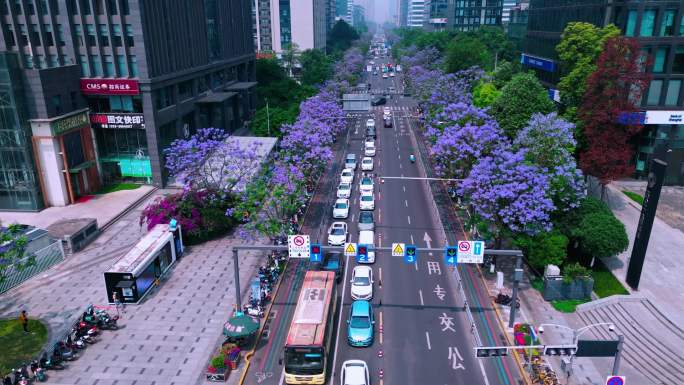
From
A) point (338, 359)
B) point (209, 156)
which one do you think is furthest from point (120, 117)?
point (338, 359)

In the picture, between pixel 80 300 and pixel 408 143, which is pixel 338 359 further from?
pixel 408 143

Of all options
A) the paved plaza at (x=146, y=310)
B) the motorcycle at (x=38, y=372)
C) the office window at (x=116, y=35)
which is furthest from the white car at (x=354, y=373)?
the office window at (x=116, y=35)

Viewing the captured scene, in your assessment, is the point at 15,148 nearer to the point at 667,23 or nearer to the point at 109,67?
the point at 109,67

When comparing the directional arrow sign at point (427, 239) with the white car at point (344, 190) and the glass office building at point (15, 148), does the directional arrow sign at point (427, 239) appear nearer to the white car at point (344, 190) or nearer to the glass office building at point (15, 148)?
the white car at point (344, 190)

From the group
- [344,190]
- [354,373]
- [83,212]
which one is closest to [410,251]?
[354,373]

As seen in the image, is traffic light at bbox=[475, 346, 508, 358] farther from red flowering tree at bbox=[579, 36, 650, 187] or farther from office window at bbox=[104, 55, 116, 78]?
office window at bbox=[104, 55, 116, 78]

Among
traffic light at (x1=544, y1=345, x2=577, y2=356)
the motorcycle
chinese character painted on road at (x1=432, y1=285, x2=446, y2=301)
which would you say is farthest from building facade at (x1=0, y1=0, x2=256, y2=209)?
traffic light at (x1=544, y1=345, x2=577, y2=356)
